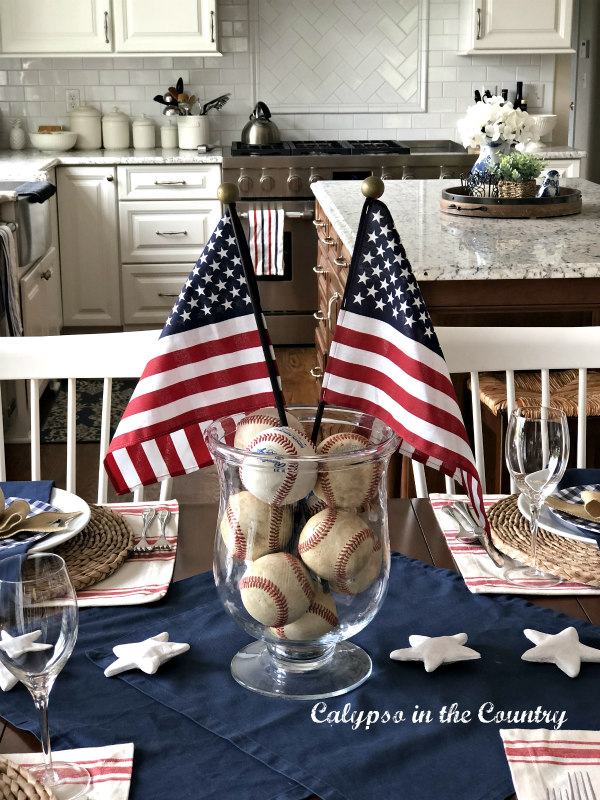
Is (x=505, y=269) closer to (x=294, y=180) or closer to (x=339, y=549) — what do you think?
(x=339, y=549)

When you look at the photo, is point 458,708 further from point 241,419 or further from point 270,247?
point 270,247

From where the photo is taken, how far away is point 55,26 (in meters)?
4.99

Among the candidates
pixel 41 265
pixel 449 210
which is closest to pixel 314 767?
pixel 449 210

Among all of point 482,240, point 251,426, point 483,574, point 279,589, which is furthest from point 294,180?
point 279,589

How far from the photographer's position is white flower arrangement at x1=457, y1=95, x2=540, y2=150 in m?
3.20

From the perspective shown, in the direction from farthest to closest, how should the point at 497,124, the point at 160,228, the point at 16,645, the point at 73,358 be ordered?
the point at 160,228
the point at 497,124
the point at 73,358
the point at 16,645

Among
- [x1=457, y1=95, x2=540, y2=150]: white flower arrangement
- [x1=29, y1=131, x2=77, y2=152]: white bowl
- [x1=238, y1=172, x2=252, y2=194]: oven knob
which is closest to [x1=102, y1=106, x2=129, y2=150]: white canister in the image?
[x1=29, y1=131, x2=77, y2=152]: white bowl

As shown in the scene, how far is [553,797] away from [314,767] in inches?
7.7

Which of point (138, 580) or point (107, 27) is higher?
point (107, 27)

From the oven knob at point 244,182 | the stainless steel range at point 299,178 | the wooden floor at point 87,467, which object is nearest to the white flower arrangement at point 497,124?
the wooden floor at point 87,467

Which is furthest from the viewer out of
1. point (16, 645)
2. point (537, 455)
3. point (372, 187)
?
point (537, 455)

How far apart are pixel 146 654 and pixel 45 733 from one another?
0.62 feet

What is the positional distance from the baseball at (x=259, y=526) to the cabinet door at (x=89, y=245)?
439cm

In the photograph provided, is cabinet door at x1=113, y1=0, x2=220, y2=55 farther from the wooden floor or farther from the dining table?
the dining table
